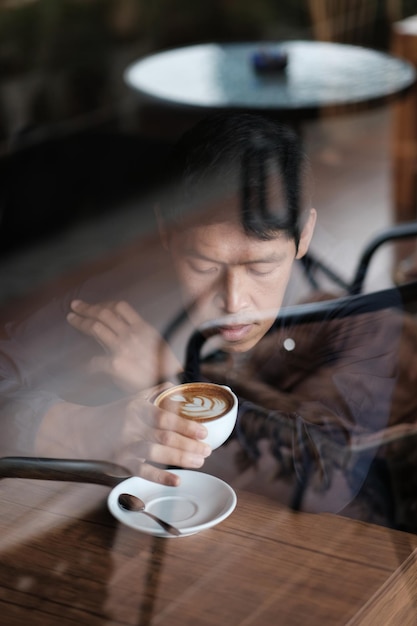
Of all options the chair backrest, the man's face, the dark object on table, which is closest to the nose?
the man's face

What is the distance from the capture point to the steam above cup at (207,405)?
1.99ft

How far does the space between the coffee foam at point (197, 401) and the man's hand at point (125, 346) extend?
0.03m

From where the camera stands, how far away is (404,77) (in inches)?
69.4

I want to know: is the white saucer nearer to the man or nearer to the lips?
the man

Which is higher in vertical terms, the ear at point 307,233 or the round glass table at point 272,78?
the ear at point 307,233

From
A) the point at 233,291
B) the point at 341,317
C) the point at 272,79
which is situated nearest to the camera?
the point at 233,291

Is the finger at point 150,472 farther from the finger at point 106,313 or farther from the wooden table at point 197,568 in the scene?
the finger at point 106,313

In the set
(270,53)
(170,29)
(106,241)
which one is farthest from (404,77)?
(170,29)

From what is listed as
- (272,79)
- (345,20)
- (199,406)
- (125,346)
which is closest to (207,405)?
(199,406)

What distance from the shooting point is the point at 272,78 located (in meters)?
1.83

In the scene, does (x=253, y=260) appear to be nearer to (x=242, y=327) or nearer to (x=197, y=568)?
(x=242, y=327)

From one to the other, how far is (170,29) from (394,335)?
2.15 m

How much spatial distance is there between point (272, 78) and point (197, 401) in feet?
4.31

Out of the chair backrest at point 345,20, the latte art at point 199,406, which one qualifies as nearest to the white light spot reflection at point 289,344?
the latte art at point 199,406
